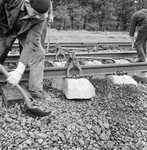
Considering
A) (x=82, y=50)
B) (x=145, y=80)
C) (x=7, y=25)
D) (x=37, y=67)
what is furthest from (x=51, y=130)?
(x=82, y=50)

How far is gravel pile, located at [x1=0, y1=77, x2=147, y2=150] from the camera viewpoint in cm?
262

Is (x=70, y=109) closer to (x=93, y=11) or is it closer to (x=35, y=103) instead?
(x=35, y=103)

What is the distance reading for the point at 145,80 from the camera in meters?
4.66

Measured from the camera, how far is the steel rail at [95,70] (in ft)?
13.0

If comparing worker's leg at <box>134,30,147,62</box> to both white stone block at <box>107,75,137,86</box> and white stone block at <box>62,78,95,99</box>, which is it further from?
white stone block at <box>62,78,95,99</box>

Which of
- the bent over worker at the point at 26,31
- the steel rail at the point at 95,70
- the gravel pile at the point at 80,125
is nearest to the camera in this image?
the gravel pile at the point at 80,125

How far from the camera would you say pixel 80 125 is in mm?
2975

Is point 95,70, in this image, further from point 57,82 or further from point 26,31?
point 26,31

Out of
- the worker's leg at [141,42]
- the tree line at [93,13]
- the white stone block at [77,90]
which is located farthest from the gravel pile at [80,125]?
the tree line at [93,13]

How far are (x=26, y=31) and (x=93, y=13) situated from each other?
2791cm

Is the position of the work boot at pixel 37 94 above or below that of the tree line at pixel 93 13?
above

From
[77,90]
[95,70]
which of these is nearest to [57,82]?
[77,90]

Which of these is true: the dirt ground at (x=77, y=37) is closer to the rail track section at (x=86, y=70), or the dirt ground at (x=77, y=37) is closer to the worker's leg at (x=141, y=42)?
the worker's leg at (x=141, y=42)

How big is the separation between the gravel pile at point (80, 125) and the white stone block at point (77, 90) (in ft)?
0.33
